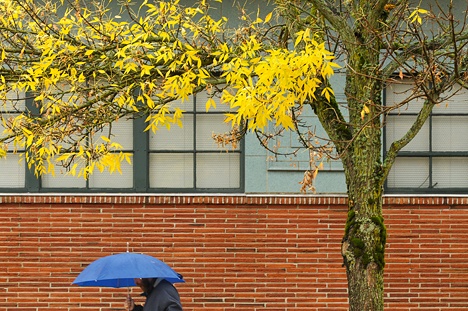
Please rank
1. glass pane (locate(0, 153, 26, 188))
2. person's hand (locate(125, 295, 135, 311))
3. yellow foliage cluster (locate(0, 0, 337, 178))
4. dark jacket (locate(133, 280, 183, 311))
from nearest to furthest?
yellow foliage cluster (locate(0, 0, 337, 178)) → dark jacket (locate(133, 280, 183, 311)) → person's hand (locate(125, 295, 135, 311)) → glass pane (locate(0, 153, 26, 188))

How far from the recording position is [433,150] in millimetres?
13859

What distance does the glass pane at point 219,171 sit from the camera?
13.7 m

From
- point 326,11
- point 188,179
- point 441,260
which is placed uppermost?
point 326,11

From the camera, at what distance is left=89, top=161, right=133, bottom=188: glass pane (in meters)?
13.7

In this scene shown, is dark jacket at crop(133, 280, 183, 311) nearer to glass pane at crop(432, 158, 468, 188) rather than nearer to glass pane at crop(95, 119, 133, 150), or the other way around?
glass pane at crop(95, 119, 133, 150)

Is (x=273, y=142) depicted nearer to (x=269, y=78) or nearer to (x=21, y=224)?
(x=21, y=224)

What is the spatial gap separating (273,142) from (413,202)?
6.88 ft

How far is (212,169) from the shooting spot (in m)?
13.7

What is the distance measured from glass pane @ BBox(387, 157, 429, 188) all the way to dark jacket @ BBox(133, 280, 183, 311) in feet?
18.9

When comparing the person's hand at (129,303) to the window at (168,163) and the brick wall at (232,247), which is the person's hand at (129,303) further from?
the window at (168,163)

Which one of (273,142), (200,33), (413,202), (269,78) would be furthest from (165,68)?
(413,202)

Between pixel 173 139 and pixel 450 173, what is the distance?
12.9ft

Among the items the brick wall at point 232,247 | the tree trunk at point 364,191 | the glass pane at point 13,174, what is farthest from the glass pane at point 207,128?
the tree trunk at point 364,191

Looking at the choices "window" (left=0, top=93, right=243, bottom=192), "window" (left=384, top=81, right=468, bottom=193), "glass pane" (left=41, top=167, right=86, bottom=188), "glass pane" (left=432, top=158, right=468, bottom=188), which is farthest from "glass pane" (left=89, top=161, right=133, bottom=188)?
"glass pane" (left=432, top=158, right=468, bottom=188)
